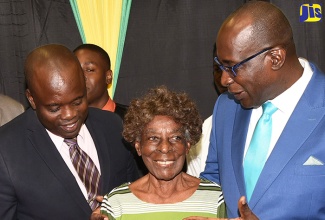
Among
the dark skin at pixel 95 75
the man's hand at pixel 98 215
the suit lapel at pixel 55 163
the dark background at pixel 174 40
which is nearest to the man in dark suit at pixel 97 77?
the dark skin at pixel 95 75

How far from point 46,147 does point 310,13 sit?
3.50m

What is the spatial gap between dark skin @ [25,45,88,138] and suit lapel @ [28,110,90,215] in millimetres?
63

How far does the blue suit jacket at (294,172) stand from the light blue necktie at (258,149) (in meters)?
0.03

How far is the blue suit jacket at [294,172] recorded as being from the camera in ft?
6.94

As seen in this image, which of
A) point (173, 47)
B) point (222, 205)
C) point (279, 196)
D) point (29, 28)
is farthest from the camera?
point (173, 47)

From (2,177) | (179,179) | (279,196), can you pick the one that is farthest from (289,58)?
(2,177)

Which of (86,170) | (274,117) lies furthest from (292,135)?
(86,170)

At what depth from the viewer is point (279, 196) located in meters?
2.17

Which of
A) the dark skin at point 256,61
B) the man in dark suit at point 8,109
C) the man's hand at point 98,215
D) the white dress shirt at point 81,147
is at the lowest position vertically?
the man in dark suit at point 8,109

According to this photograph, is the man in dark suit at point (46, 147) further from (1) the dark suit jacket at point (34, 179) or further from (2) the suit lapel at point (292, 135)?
(2) the suit lapel at point (292, 135)

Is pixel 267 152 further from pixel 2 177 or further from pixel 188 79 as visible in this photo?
pixel 188 79

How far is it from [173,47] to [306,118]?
329cm

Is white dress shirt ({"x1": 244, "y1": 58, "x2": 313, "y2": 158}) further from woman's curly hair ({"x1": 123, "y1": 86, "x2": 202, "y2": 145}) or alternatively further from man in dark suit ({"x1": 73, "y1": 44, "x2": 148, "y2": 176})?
man in dark suit ({"x1": 73, "y1": 44, "x2": 148, "y2": 176})

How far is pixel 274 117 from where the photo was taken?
91.4 inches
